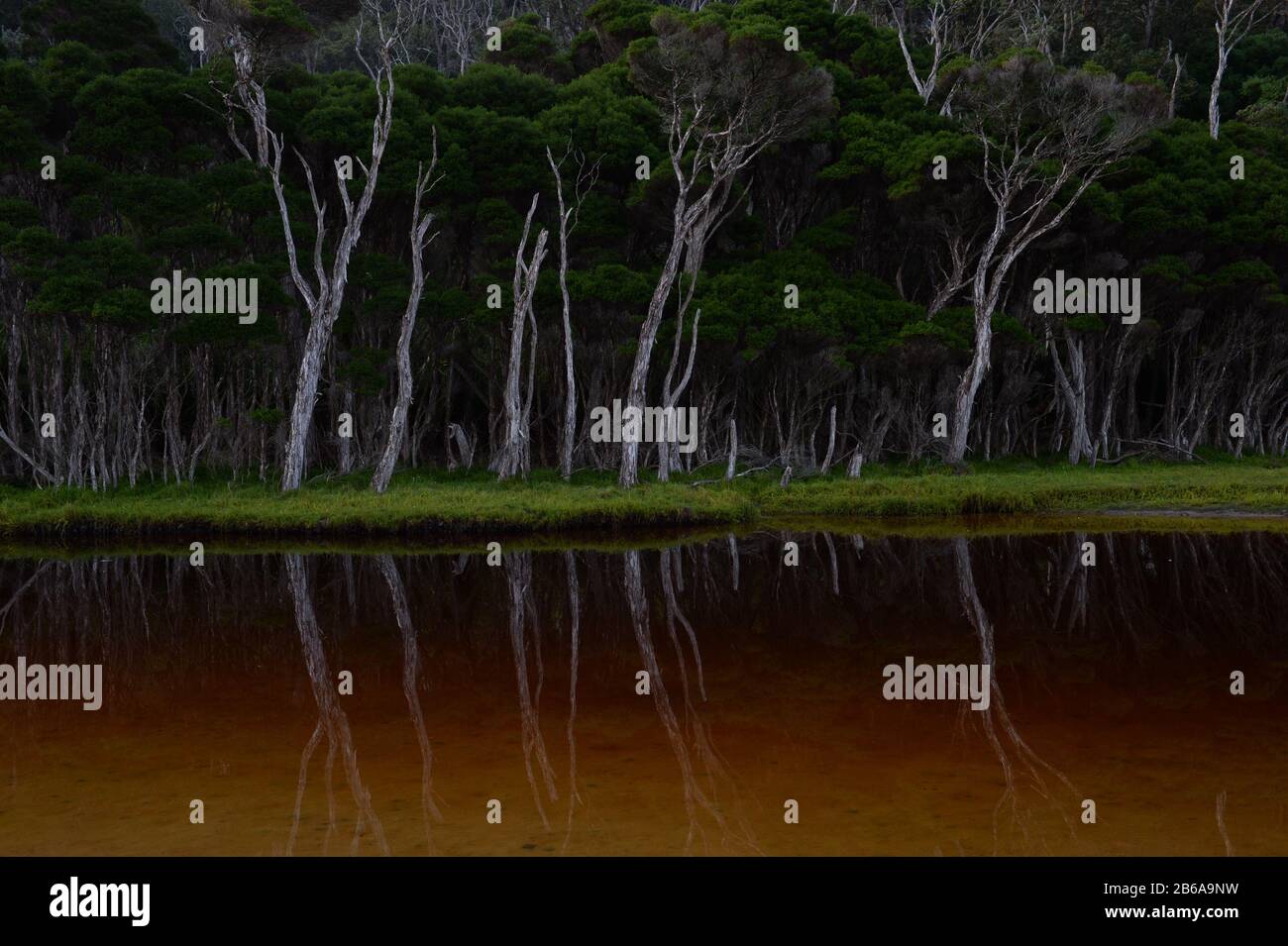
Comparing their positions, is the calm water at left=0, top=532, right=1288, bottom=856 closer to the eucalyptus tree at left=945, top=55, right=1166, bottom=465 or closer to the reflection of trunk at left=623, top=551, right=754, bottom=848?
the reflection of trunk at left=623, top=551, right=754, bottom=848

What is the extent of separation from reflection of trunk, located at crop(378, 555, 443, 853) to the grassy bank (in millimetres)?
3262

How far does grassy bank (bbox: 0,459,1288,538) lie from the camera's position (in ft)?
66.3

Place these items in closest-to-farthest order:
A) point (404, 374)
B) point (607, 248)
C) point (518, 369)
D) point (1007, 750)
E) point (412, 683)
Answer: point (1007, 750) → point (412, 683) → point (404, 374) → point (518, 369) → point (607, 248)

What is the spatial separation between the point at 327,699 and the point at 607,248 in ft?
69.1

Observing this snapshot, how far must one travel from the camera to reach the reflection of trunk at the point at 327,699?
6.68m

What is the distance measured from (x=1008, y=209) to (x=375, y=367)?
16.6 meters

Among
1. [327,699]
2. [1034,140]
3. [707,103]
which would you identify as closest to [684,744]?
[327,699]

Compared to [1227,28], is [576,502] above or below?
below

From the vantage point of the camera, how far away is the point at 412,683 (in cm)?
988

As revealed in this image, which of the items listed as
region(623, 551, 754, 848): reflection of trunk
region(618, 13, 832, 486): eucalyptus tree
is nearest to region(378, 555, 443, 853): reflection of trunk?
region(623, 551, 754, 848): reflection of trunk

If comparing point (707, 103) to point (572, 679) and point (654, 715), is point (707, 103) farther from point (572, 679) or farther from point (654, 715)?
point (654, 715)

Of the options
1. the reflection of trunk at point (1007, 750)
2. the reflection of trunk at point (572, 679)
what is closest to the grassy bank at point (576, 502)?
Result: the reflection of trunk at point (572, 679)

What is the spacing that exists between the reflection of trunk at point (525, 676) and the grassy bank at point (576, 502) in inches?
129

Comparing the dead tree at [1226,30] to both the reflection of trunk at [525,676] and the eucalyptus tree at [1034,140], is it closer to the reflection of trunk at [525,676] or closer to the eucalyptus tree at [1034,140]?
the eucalyptus tree at [1034,140]
